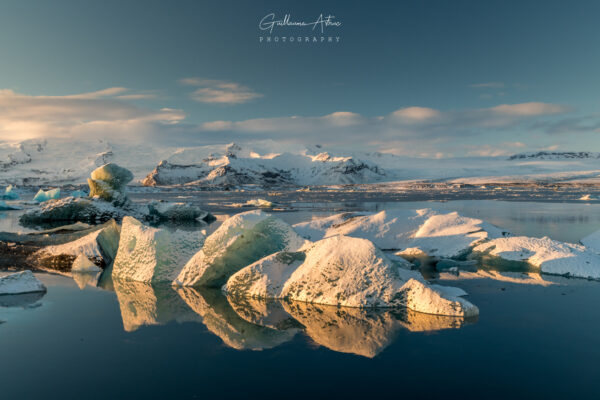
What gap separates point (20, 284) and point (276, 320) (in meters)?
3.97

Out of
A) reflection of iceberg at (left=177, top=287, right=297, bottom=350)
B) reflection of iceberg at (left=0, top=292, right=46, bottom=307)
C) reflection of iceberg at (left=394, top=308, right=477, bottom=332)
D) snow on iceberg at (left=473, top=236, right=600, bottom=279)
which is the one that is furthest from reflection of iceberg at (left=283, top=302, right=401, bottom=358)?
snow on iceberg at (left=473, top=236, right=600, bottom=279)

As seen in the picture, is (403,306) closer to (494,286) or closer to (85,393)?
(494,286)

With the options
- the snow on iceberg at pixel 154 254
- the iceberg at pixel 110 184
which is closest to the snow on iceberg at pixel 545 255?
the snow on iceberg at pixel 154 254

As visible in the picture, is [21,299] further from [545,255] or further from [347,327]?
[545,255]

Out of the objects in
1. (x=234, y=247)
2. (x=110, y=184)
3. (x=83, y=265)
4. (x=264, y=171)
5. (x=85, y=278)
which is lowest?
(x=85, y=278)

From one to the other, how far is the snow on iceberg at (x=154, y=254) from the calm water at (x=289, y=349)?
101 centimetres

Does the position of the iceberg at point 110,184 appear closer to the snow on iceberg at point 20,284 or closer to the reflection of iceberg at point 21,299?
the snow on iceberg at point 20,284

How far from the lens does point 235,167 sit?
13688cm

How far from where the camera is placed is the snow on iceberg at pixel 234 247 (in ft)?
20.7

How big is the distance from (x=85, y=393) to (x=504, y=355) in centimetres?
343

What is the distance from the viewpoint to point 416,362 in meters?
3.49

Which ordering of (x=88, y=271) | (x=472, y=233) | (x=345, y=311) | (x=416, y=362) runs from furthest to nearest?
(x=472, y=233) → (x=88, y=271) → (x=345, y=311) → (x=416, y=362)

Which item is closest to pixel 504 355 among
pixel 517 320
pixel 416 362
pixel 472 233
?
pixel 416 362

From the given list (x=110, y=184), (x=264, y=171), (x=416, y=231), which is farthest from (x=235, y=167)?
(x=416, y=231)
